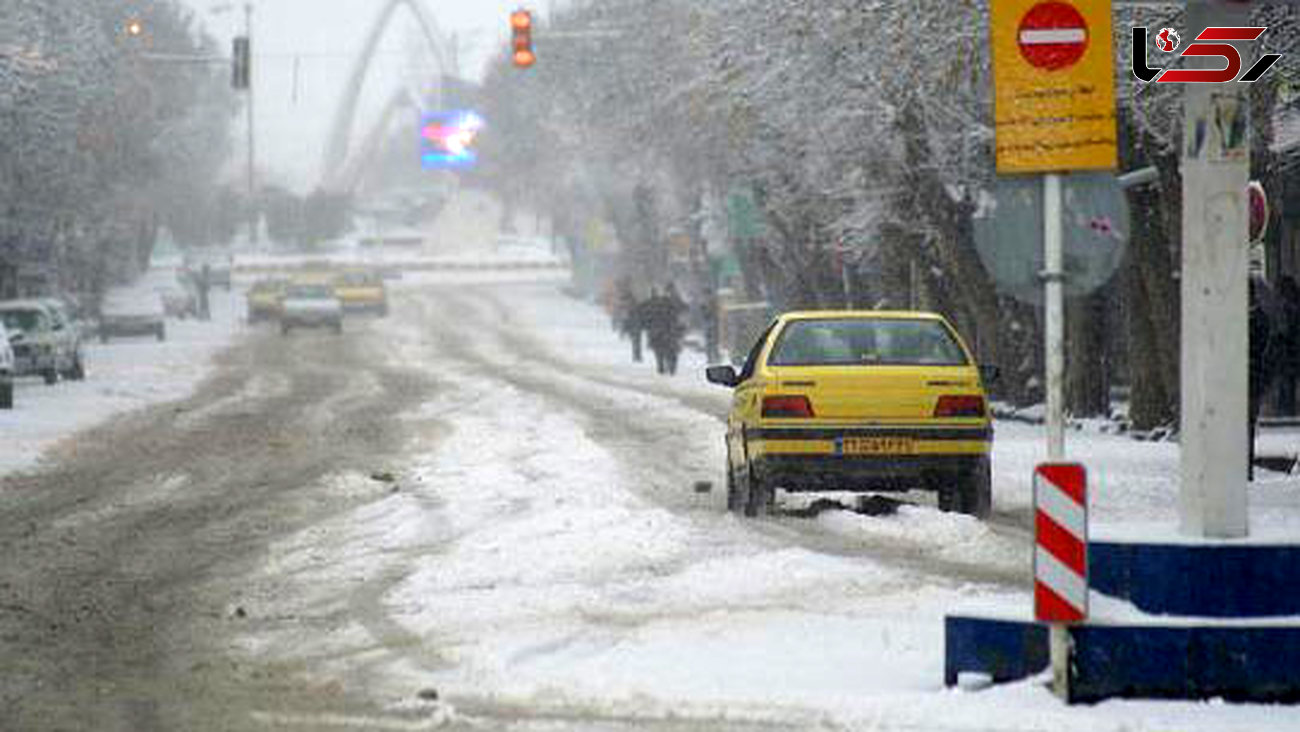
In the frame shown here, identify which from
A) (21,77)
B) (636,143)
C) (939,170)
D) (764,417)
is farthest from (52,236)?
(764,417)

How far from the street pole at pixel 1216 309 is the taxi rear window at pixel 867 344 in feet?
27.9

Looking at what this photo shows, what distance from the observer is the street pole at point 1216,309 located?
12.3 meters

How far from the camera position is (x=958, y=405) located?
20.4 m

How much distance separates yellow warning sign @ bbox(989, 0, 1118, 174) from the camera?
11.7 meters

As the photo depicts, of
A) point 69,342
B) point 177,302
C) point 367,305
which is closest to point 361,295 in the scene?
point 367,305

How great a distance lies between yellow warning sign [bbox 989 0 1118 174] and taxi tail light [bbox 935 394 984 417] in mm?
8738

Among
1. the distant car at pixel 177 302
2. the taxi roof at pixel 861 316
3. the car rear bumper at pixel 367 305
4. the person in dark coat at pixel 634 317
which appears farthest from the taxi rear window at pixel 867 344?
the distant car at pixel 177 302

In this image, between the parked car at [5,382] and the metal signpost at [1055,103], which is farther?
the parked car at [5,382]

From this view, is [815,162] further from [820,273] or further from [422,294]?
[422,294]

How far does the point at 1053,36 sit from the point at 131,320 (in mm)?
71424

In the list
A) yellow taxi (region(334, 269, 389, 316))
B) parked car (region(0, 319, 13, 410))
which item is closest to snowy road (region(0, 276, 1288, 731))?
parked car (region(0, 319, 13, 410))

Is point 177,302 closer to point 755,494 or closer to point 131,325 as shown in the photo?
point 131,325

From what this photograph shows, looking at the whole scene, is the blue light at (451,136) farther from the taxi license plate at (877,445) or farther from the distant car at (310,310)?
the taxi license plate at (877,445)

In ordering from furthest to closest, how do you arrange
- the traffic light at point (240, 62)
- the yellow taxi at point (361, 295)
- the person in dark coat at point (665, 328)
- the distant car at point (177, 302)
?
the distant car at point (177, 302) → the yellow taxi at point (361, 295) → the person in dark coat at point (665, 328) → the traffic light at point (240, 62)
